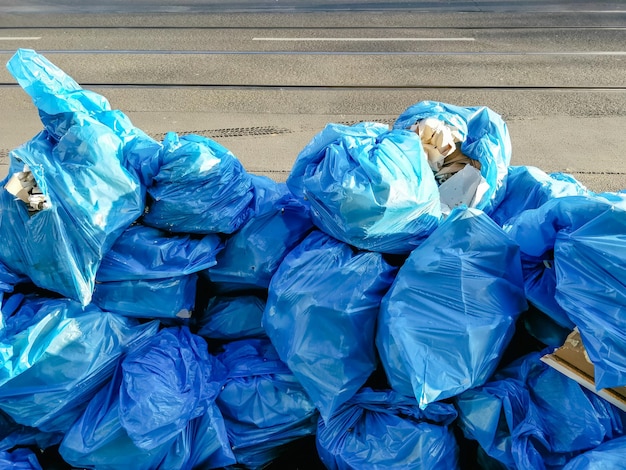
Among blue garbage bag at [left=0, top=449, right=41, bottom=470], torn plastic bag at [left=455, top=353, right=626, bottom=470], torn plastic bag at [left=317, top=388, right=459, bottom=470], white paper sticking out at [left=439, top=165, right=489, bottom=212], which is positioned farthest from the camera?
white paper sticking out at [left=439, top=165, right=489, bottom=212]

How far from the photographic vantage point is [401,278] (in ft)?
6.53

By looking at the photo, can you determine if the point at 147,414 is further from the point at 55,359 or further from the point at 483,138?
the point at 483,138

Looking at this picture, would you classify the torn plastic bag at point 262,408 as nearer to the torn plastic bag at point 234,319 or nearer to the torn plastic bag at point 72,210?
the torn plastic bag at point 234,319

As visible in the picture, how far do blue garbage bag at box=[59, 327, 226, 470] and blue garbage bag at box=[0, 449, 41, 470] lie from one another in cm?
16

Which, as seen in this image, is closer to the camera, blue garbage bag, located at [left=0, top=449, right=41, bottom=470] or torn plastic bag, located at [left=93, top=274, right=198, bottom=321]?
blue garbage bag, located at [left=0, top=449, right=41, bottom=470]

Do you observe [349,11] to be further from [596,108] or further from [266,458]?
[266,458]

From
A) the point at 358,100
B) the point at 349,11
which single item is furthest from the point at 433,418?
the point at 349,11

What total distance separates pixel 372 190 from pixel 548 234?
582 mm

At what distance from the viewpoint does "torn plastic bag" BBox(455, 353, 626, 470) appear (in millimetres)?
1816

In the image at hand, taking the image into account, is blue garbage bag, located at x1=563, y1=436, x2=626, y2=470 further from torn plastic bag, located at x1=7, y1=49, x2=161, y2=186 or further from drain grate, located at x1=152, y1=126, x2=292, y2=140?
drain grate, located at x1=152, y1=126, x2=292, y2=140

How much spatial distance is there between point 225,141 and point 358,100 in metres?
1.33

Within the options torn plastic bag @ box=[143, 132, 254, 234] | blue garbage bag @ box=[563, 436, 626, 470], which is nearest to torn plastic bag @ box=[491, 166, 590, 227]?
blue garbage bag @ box=[563, 436, 626, 470]

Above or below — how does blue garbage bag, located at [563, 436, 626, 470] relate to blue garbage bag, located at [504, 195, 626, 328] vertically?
below

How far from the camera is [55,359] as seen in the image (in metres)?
2.08
